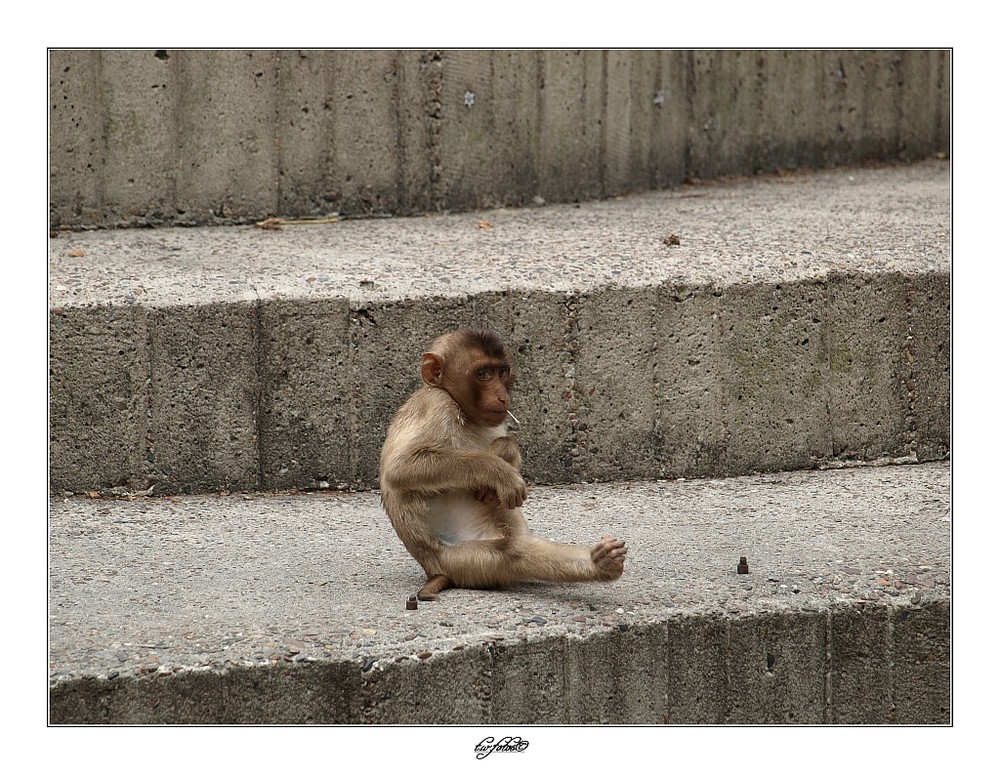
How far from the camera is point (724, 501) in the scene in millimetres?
5949

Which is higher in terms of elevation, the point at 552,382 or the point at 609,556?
the point at 552,382

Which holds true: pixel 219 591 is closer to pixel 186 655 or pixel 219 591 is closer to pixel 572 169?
pixel 186 655

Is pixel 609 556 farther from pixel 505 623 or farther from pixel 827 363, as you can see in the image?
pixel 827 363

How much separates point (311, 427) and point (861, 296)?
8.97 ft

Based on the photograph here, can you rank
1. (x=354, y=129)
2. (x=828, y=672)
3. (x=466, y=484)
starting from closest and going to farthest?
1. (x=466, y=484)
2. (x=828, y=672)
3. (x=354, y=129)

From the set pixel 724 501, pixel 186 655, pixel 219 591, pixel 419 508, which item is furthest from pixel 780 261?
pixel 186 655

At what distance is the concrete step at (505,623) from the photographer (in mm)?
3977

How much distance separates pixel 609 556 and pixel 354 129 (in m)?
3.87

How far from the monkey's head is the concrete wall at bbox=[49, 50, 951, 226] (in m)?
3.16

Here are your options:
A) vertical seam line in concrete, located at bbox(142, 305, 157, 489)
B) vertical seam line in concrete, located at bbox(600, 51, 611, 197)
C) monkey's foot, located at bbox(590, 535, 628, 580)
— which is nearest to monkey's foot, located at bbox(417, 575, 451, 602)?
monkey's foot, located at bbox(590, 535, 628, 580)

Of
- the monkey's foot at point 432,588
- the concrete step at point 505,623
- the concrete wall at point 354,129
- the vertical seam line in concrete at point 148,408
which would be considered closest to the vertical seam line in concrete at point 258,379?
the concrete step at point 505,623

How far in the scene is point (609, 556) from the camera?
4.25m

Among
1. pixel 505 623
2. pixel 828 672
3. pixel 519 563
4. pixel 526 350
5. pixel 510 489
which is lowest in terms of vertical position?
pixel 828 672

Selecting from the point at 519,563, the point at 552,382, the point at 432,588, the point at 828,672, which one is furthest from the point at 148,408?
the point at 828,672
